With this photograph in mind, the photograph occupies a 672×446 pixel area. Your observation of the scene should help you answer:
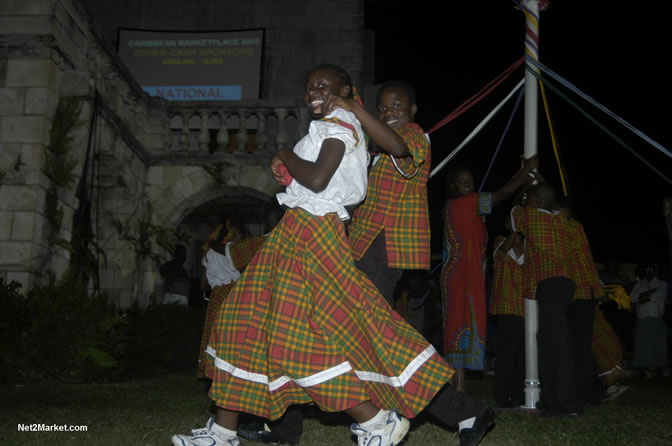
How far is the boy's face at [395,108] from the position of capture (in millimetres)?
3641

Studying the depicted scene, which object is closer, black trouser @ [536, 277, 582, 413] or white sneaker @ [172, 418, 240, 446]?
white sneaker @ [172, 418, 240, 446]

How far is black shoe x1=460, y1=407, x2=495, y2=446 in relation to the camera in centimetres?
312

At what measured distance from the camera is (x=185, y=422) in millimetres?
4016

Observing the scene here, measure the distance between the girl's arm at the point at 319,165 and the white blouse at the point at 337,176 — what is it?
0.24 ft

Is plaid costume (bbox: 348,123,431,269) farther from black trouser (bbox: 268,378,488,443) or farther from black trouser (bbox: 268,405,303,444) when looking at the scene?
black trouser (bbox: 268,405,303,444)

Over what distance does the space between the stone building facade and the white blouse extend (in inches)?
206

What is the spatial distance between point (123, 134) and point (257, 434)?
8161 millimetres

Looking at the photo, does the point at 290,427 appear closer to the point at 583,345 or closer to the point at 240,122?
the point at 583,345

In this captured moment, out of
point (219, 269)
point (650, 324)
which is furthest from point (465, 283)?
point (650, 324)

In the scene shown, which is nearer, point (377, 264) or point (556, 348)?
point (377, 264)

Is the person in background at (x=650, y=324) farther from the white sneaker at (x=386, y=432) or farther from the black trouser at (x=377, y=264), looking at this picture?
the white sneaker at (x=386, y=432)

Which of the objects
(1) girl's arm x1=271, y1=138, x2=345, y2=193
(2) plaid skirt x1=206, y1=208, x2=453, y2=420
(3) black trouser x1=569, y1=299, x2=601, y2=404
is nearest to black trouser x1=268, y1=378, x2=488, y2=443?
(2) plaid skirt x1=206, y1=208, x2=453, y2=420

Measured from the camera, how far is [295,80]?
1555cm

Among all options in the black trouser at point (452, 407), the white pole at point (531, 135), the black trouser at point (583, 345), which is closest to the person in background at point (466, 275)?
the white pole at point (531, 135)
